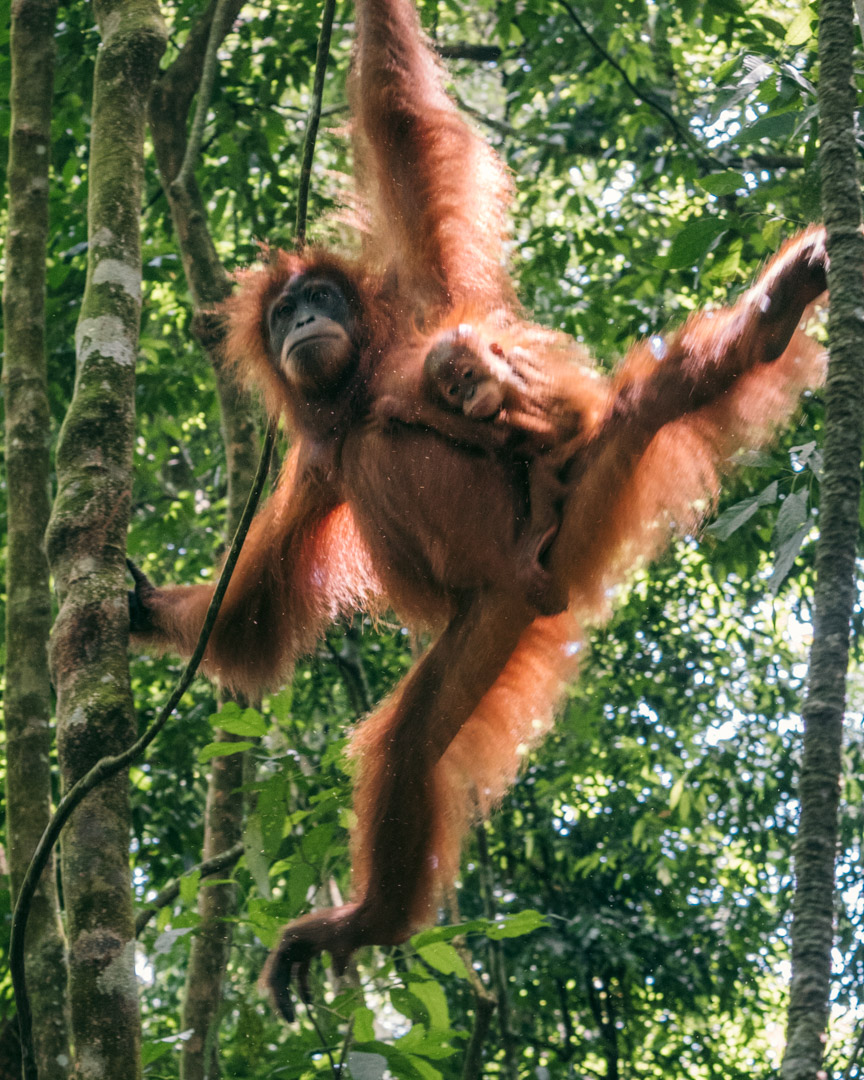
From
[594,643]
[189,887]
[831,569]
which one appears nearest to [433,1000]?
[189,887]

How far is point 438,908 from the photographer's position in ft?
10.3

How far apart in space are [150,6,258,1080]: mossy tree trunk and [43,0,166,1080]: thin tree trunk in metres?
0.85

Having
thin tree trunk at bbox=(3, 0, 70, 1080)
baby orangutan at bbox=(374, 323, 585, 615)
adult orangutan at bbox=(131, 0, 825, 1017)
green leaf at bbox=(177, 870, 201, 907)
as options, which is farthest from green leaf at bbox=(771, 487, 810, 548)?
thin tree trunk at bbox=(3, 0, 70, 1080)

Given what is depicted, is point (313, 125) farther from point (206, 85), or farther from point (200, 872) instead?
point (200, 872)

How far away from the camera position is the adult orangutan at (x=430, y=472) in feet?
8.55

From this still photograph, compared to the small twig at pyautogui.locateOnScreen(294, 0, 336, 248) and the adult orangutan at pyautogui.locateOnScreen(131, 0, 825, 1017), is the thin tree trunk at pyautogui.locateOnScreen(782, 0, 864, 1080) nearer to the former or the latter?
the adult orangutan at pyautogui.locateOnScreen(131, 0, 825, 1017)

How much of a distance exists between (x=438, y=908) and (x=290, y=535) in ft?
3.81

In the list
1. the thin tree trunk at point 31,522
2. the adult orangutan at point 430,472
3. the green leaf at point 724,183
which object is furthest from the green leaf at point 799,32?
the thin tree trunk at point 31,522

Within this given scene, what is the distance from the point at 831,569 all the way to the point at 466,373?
1.59 m

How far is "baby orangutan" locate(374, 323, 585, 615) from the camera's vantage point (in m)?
2.82

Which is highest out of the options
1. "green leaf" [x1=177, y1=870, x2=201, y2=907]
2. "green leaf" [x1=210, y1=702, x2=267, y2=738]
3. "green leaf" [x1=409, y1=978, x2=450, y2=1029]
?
"green leaf" [x1=210, y1=702, x2=267, y2=738]

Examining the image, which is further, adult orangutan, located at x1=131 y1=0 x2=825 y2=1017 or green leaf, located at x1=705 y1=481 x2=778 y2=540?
adult orangutan, located at x1=131 y1=0 x2=825 y2=1017

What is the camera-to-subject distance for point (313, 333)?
A: 3094 mm

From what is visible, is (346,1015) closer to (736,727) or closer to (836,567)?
(836,567)
